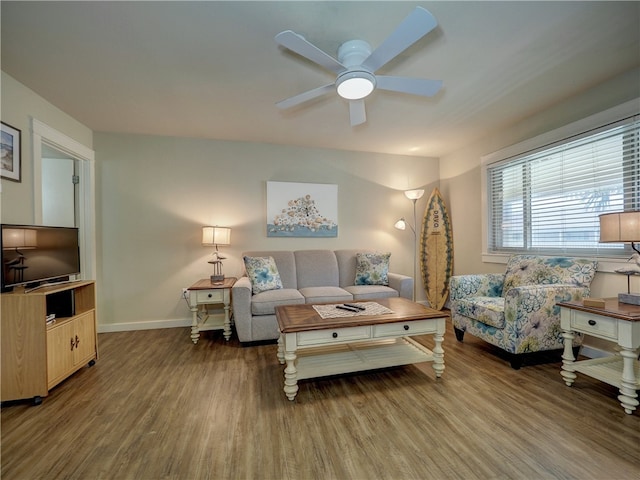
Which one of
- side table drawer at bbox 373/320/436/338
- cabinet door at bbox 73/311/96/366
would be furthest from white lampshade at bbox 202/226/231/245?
side table drawer at bbox 373/320/436/338

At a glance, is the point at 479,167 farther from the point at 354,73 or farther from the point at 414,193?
the point at 354,73

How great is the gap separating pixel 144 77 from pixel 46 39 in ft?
1.80

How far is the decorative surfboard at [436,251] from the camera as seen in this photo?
12.8 feet

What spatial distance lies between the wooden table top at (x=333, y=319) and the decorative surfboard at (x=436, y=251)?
1.79 meters

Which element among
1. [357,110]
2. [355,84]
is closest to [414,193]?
[357,110]

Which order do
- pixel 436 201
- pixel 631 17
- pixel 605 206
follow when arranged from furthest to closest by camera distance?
pixel 436 201 → pixel 605 206 → pixel 631 17

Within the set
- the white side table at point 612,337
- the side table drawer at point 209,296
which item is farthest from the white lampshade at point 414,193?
the side table drawer at point 209,296

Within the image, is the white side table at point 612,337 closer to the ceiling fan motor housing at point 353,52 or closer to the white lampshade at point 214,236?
the ceiling fan motor housing at point 353,52

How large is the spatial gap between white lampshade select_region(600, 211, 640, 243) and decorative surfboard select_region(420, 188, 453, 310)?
2.00 meters

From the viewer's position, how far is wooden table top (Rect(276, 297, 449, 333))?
6.07 ft

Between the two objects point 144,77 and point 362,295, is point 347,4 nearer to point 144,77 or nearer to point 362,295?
point 144,77

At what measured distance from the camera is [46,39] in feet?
5.73

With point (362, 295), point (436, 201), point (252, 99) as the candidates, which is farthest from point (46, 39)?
point (436, 201)

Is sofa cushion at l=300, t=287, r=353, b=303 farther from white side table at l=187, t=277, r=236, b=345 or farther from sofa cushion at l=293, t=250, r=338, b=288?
white side table at l=187, t=277, r=236, b=345
